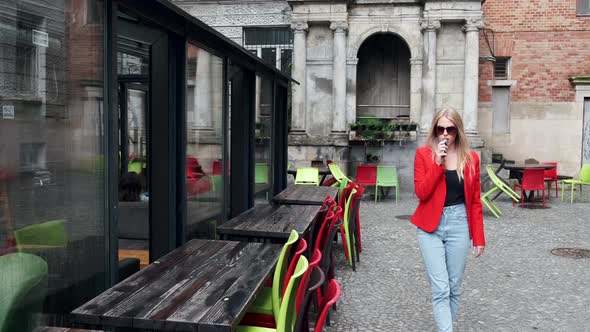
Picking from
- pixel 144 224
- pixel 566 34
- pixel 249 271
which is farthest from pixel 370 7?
pixel 249 271

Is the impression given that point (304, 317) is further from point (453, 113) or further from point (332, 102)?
point (332, 102)

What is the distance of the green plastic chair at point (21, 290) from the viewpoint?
257 cm

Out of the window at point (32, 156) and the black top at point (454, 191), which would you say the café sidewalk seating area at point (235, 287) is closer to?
the window at point (32, 156)

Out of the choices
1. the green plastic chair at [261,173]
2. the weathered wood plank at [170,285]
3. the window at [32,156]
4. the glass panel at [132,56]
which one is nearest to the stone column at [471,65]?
the green plastic chair at [261,173]

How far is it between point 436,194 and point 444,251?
16.0 inches

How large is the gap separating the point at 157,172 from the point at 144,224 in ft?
11.3

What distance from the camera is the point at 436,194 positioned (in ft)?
12.0

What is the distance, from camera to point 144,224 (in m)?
7.63

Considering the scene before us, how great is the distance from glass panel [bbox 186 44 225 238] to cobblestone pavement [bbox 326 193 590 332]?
1.62m

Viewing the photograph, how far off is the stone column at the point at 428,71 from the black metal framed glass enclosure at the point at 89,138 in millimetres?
10095

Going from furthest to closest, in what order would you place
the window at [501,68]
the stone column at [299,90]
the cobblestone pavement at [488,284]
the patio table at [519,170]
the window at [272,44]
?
the window at [501,68] → the window at [272,44] → the stone column at [299,90] → the patio table at [519,170] → the cobblestone pavement at [488,284]

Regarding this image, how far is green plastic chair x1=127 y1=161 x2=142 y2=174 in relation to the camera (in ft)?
24.7

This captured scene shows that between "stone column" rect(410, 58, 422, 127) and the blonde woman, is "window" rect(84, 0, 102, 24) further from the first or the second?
"stone column" rect(410, 58, 422, 127)

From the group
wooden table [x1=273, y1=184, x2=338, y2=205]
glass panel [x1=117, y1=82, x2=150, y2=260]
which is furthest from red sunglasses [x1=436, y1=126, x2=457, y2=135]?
glass panel [x1=117, y1=82, x2=150, y2=260]
